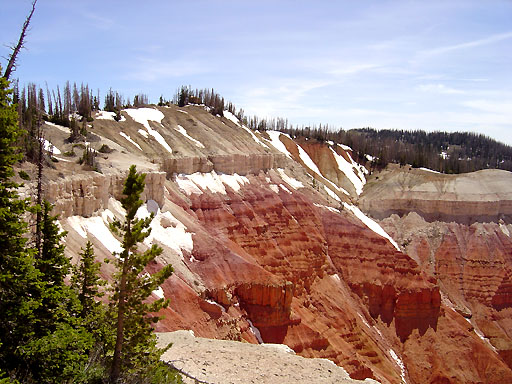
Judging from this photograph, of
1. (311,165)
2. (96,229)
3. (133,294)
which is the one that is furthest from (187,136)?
(133,294)

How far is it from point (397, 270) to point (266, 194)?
750 inches

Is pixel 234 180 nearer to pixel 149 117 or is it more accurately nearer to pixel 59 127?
pixel 149 117

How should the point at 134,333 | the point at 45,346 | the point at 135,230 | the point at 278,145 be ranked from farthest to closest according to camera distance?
the point at 278,145, the point at 134,333, the point at 135,230, the point at 45,346

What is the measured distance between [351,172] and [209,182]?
43377mm

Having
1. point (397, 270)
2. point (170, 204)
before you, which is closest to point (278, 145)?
point (397, 270)

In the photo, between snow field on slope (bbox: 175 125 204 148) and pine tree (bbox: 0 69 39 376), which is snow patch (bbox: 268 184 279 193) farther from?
pine tree (bbox: 0 69 39 376)

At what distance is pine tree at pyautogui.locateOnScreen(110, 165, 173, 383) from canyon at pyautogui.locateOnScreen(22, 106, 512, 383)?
11901mm

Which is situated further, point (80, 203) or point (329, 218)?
point (329, 218)

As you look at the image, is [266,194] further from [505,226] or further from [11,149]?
[11,149]

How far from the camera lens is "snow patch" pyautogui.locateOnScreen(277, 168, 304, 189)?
68625 millimetres

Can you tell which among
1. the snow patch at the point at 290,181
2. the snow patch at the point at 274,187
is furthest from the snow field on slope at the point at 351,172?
the snow patch at the point at 274,187

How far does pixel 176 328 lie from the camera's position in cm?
2975

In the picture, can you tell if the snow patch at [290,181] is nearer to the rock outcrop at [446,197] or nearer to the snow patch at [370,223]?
the snow patch at [370,223]

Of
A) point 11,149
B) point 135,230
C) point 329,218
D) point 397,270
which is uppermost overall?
point 11,149
